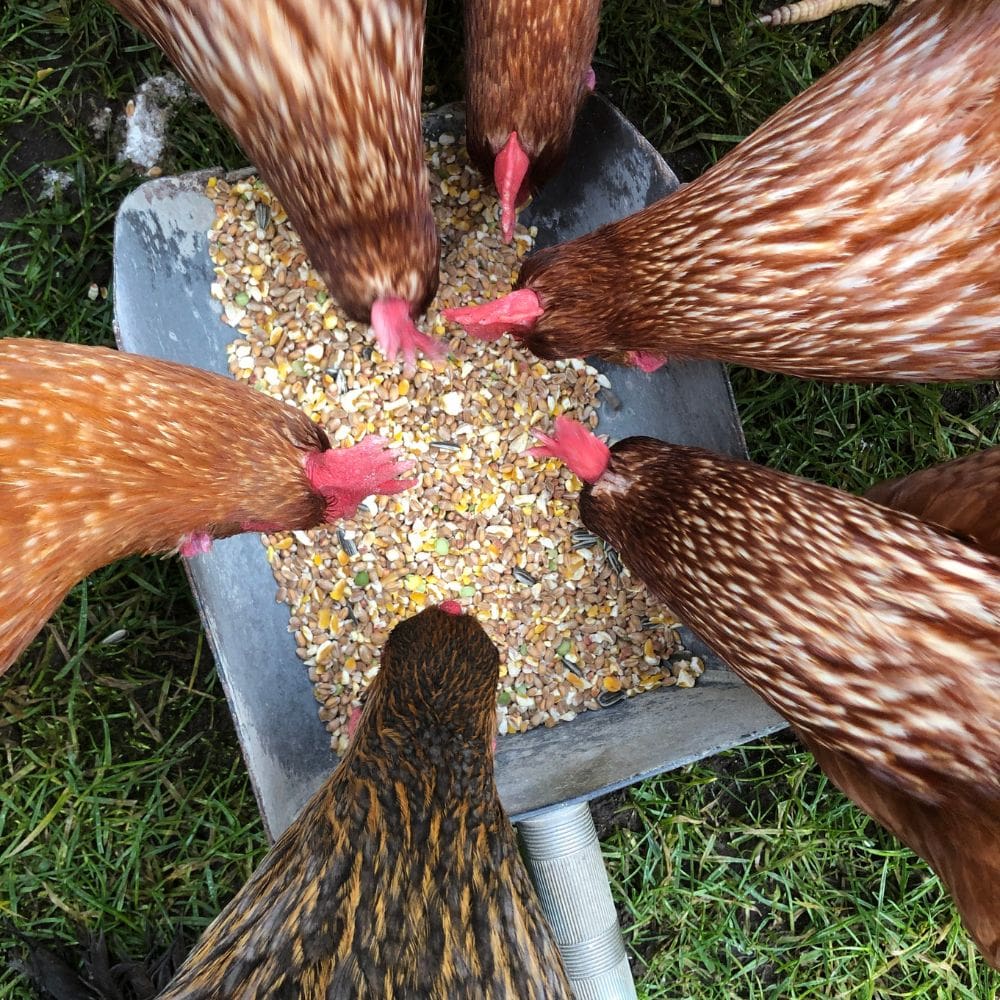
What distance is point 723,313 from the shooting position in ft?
3.75

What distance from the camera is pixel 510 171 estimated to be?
1.33 meters

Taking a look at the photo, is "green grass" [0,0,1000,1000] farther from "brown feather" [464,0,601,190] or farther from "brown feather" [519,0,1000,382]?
"brown feather" [519,0,1000,382]

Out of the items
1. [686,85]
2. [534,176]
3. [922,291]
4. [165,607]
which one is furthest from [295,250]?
[922,291]

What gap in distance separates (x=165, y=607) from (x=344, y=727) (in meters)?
0.44

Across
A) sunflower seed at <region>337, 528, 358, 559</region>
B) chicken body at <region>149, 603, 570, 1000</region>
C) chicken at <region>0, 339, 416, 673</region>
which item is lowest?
chicken body at <region>149, 603, 570, 1000</region>

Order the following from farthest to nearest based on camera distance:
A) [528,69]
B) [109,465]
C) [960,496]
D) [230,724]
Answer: [230,724], [528,69], [960,496], [109,465]

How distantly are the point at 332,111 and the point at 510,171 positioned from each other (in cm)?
37

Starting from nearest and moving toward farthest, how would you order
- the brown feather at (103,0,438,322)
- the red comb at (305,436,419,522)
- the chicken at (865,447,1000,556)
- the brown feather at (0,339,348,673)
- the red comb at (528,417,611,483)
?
the brown feather at (0,339,348,673) → the brown feather at (103,0,438,322) → the chicken at (865,447,1000,556) → the red comb at (305,436,419,522) → the red comb at (528,417,611,483)

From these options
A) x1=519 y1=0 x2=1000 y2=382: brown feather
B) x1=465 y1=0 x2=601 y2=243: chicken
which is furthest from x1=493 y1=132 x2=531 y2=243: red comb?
x1=519 y1=0 x2=1000 y2=382: brown feather

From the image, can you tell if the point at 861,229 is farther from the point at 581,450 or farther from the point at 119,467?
the point at 119,467

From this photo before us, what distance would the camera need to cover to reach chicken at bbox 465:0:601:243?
1.26m

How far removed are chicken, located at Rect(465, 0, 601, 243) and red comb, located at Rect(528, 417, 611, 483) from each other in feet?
1.24

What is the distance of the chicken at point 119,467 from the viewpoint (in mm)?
893

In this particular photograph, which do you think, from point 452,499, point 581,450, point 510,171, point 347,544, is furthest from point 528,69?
point 347,544
